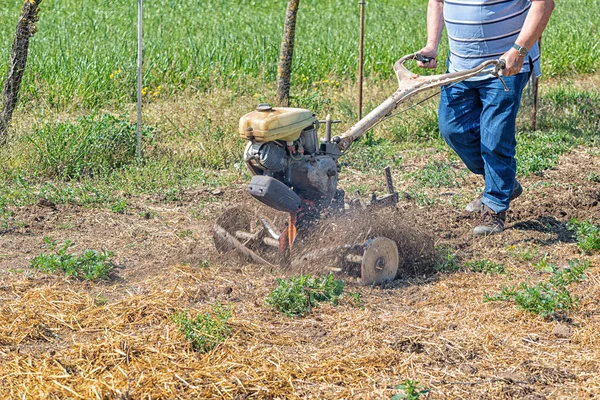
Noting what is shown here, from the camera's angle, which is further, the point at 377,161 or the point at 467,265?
the point at 377,161

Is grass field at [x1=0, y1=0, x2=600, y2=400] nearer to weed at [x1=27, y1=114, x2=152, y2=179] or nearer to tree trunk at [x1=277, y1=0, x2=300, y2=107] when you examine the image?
weed at [x1=27, y1=114, x2=152, y2=179]

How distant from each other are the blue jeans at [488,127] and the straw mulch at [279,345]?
112cm

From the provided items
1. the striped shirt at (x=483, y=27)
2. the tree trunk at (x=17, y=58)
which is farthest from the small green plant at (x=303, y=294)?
the tree trunk at (x=17, y=58)

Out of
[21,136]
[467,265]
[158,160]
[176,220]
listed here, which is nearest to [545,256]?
[467,265]

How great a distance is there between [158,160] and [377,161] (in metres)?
1.96

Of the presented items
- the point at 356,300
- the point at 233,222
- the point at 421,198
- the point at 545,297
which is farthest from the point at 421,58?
the point at 545,297

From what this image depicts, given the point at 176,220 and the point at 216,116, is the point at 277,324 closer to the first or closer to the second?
the point at 176,220

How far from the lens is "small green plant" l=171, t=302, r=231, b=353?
3.99 m

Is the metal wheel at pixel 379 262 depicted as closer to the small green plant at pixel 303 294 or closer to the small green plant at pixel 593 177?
the small green plant at pixel 303 294

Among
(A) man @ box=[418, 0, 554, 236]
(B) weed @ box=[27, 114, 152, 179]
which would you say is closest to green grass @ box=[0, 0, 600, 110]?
(B) weed @ box=[27, 114, 152, 179]

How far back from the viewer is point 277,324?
4.36 meters

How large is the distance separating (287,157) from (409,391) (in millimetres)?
1888

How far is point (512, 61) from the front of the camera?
527 cm

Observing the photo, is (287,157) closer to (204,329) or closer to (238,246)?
(238,246)
